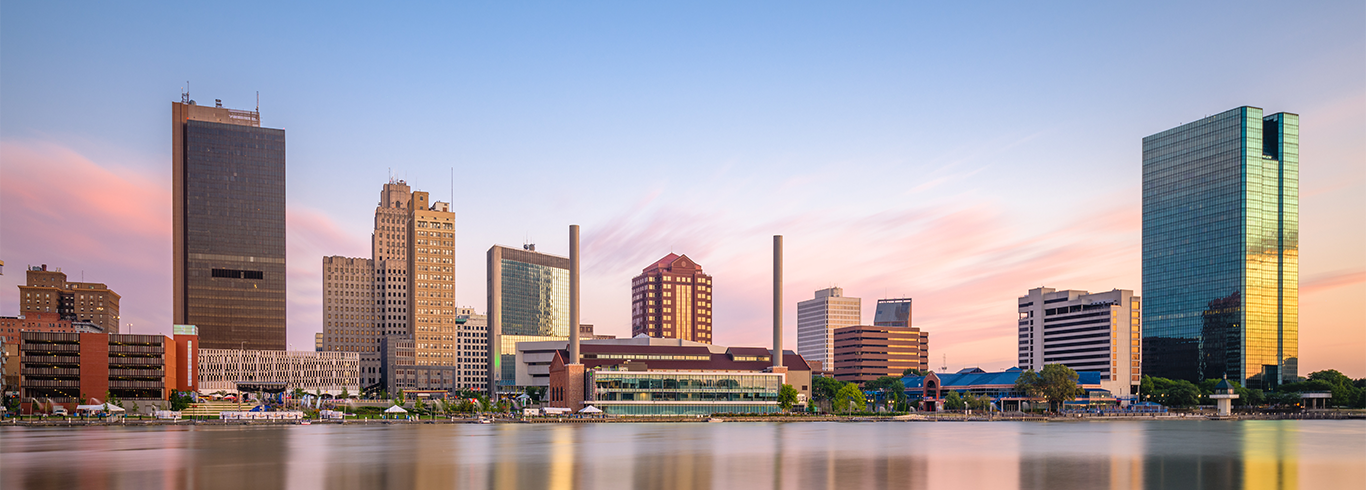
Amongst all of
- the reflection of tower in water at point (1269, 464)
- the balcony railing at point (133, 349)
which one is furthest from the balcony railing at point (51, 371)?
the reflection of tower in water at point (1269, 464)

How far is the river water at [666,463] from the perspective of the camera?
184 ft

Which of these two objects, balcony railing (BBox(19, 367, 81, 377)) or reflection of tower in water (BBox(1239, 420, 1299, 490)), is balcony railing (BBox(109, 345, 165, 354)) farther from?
reflection of tower in water (BBox(1239, 420, 1299, 490))

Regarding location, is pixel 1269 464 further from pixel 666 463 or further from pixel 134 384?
pixel 134 384

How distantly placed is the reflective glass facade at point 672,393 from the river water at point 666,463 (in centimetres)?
8312

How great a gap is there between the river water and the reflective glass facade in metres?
83.1

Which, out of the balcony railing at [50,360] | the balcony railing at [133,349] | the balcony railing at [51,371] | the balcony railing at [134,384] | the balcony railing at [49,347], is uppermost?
the balcony railing at [49,347]

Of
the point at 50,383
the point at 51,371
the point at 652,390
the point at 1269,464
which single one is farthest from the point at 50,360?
the point at 1269,464

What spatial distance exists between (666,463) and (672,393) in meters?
125

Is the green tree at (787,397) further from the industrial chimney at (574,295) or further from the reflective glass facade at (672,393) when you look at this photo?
the industrial chimney at (574,295)

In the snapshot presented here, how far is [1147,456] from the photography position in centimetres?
7931

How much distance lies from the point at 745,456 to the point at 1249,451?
4556 cm

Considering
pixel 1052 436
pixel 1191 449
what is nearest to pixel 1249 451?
pixel 1191 449

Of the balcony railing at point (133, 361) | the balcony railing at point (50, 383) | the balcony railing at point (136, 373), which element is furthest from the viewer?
the balcony railing at point (136, 373)

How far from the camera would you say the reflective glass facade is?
620ft
